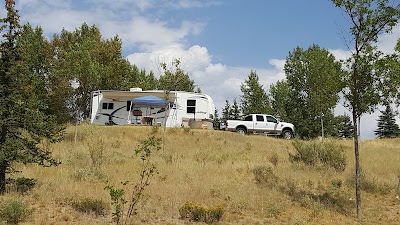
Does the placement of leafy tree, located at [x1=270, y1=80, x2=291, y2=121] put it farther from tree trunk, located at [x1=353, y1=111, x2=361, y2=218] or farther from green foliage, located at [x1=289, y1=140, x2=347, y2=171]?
tree trunk, located at [x1=353, y1=111, x2=361, y2=218]

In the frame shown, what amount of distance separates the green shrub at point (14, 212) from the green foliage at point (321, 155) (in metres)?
10.8

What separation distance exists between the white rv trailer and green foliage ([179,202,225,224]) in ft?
59.0

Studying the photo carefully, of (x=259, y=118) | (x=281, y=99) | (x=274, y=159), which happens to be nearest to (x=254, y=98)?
(x=281, y=99)

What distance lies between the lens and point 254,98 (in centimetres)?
4359

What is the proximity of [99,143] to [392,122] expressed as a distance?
42.2 metres

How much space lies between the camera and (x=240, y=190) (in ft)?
37.8

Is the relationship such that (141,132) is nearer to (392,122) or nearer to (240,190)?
(240,190)

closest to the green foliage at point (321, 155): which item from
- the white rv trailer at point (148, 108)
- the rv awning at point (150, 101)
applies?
the white rv trailer at point (148, 108)

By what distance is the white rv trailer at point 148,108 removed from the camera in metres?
27.6

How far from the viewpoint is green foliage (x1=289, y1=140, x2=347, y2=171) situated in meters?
15.3

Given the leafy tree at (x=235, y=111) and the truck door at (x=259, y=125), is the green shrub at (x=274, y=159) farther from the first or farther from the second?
the leafy tree at (x=235, y=111)

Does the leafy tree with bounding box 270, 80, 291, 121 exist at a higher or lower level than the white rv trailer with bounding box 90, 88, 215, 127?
higher

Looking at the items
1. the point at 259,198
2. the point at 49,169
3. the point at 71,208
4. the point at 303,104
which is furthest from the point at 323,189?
the point at 303,104

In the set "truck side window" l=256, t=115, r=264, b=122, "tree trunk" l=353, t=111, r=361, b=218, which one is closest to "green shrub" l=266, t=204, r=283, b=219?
"tree trunk" l=353, t=111, r=361, b=218
